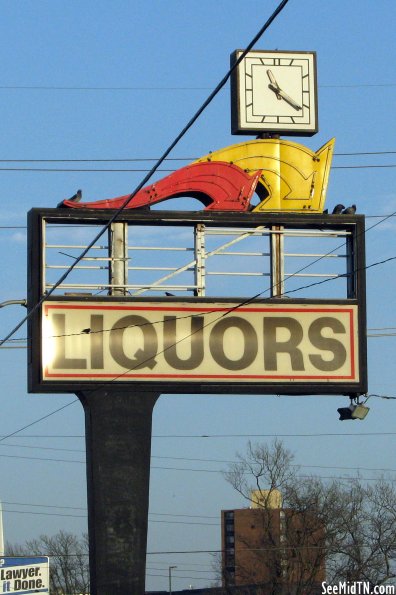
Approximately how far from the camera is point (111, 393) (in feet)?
70.7

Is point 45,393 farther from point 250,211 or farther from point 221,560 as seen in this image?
point 221,560

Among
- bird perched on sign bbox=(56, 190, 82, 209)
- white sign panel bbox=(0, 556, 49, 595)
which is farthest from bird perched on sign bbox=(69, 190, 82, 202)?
white sign panel bbox=(0, 556, 49, 595)

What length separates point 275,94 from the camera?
76.5ft

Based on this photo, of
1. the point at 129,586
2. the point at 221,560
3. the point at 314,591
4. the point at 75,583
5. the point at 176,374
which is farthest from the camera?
the point at 75,583

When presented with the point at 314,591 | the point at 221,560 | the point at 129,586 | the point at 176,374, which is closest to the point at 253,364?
the point at 176,374

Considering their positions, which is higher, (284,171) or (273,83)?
(273,83)

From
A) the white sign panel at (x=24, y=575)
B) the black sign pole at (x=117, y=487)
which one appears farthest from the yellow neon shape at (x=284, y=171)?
the white sign panel at (x=24, y=575)

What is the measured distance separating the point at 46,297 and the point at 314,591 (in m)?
45.6

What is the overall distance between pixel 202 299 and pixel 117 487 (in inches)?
147

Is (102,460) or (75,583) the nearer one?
(102,460)

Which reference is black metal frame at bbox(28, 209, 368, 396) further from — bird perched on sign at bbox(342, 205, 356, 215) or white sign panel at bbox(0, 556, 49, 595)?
white sign panel at bbox(0, 556, 49, 595)

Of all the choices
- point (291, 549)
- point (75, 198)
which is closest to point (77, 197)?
point (75, 198)

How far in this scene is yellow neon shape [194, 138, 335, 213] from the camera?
22906 mm

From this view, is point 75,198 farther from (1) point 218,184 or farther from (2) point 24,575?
(2) point 24,575
